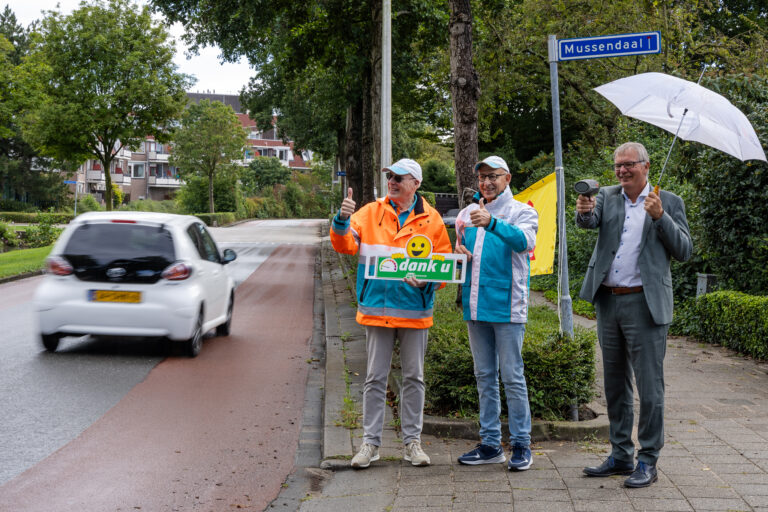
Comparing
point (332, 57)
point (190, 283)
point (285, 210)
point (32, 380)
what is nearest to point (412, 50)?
point (332, 57)

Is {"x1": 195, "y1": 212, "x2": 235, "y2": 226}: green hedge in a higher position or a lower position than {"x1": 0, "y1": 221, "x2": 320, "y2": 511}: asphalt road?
higher

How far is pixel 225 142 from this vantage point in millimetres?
→ 65875

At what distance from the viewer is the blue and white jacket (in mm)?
4902

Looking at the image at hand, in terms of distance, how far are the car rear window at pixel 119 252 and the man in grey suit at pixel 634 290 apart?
218 inches

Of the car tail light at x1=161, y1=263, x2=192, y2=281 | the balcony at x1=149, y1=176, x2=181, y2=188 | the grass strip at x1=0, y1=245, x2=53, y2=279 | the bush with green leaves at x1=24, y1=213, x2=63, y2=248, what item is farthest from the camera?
the balcony at x1=149, y1=176, x2=181, y2=188

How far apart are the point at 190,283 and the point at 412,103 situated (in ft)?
58.5

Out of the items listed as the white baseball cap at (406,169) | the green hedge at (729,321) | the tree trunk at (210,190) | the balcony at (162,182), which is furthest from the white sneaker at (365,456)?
the balcony at (162,182)

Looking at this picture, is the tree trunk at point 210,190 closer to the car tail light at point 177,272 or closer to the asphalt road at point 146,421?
the asphalt road at point 146,421

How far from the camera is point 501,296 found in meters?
4.91

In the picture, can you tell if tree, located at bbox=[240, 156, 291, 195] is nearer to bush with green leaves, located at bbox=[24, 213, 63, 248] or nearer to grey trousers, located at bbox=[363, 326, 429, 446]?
bush with green leaves, located at bbox=[24, 213, 63, 248]

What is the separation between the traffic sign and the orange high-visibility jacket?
202cm

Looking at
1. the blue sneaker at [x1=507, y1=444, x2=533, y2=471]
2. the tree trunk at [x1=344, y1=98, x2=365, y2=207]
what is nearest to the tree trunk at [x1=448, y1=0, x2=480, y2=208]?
the blue sneaker at [x1=507, y1=444, x2=533, y2=471]

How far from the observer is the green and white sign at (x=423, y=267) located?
497cm

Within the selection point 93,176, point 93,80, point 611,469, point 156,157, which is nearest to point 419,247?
point 611,469
